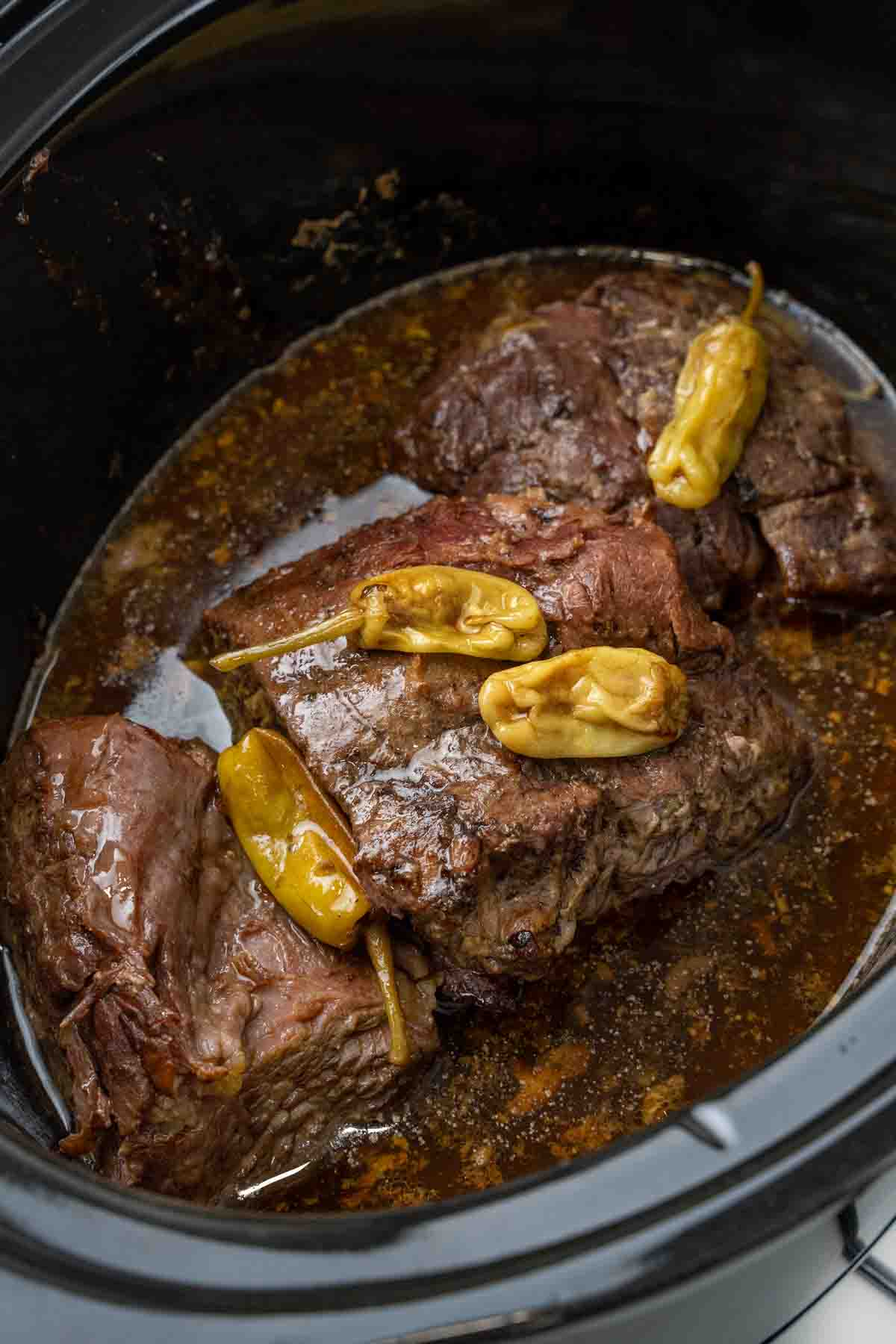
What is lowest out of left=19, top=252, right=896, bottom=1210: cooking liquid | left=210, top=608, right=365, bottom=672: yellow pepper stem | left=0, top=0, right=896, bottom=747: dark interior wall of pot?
left=19, top=252, right=896, bottom=1210: cooking liquid

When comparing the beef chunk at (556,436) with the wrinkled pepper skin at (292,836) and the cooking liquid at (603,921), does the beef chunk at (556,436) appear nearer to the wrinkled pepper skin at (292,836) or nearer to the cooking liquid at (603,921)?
the cooking liquid at (603,921)

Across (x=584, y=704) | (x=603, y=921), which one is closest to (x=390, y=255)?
(x=584, y=704)

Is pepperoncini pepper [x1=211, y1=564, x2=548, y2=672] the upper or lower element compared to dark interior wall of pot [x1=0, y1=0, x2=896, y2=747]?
lower

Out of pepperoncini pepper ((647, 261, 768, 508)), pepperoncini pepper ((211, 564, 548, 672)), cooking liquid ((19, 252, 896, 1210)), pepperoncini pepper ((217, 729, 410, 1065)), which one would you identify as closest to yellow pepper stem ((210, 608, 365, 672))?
pepperoncini pepper ((211, 564, 548, 672))

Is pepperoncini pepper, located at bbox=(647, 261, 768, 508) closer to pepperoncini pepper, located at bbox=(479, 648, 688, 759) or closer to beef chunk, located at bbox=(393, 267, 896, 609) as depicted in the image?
beef chunk, located at bbox=(393, 267, 896, 609)

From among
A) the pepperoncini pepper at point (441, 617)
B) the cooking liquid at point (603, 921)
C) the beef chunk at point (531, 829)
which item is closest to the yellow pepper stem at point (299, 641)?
the pepperoncini pepper at point (441, 617)

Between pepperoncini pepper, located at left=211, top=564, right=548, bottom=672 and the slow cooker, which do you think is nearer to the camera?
the slow cooker

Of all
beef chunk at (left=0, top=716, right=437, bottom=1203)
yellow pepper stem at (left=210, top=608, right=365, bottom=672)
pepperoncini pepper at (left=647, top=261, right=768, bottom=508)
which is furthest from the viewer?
pepperoncini pepper at (left=647, top=261, right=768, bottom=508)

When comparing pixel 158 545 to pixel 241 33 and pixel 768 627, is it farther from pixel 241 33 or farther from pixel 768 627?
pixel 768 627
